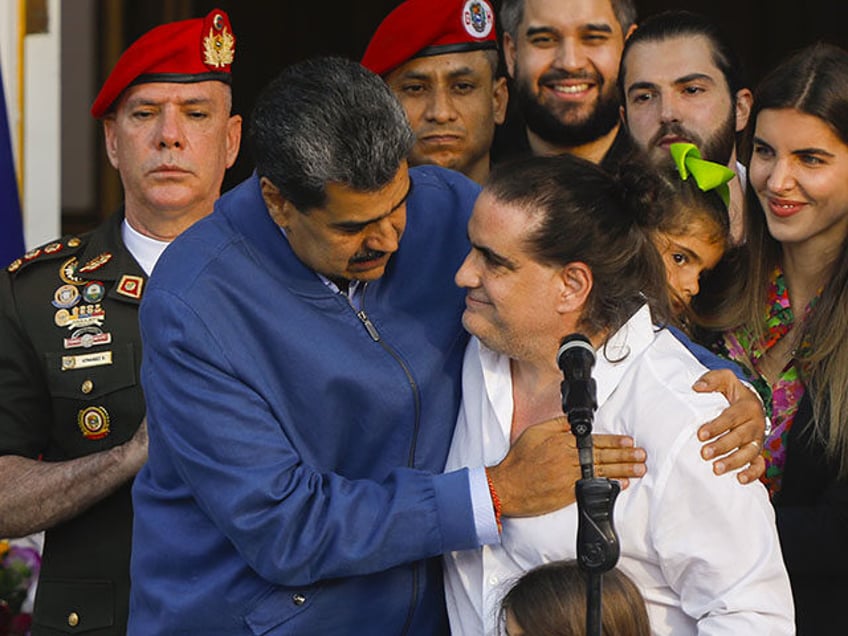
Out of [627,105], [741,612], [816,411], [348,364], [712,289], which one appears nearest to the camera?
[741,612]

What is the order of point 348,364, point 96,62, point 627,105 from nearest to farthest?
point 348,364 → point 627,105 → point 96,62

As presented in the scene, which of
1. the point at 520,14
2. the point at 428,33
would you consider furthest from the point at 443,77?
the point at 520,14

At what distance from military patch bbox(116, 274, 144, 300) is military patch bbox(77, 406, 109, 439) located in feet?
0.89

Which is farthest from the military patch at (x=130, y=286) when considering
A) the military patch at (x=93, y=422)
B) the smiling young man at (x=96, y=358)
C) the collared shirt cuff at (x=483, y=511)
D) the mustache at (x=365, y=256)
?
the collared shirt cuff at (x=483, y=511)

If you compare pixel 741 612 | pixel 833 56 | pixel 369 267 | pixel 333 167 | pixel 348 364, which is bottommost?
pixel 741 612

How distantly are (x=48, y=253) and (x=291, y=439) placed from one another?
1.09 meters

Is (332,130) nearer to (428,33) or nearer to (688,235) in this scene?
(688,235)

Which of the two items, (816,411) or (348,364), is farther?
(816,411)

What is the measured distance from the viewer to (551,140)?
3.97 metres

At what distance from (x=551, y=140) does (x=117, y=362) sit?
1.33m

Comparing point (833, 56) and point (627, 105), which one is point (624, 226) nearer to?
point (833, 56)

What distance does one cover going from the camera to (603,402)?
2625 mm

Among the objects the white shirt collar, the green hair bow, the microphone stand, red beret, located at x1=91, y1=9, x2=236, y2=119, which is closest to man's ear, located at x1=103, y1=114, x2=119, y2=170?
red beret, located at x1=91, y1=9, x2=236, y2=119

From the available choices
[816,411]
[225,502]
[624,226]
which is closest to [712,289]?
[816,411]
